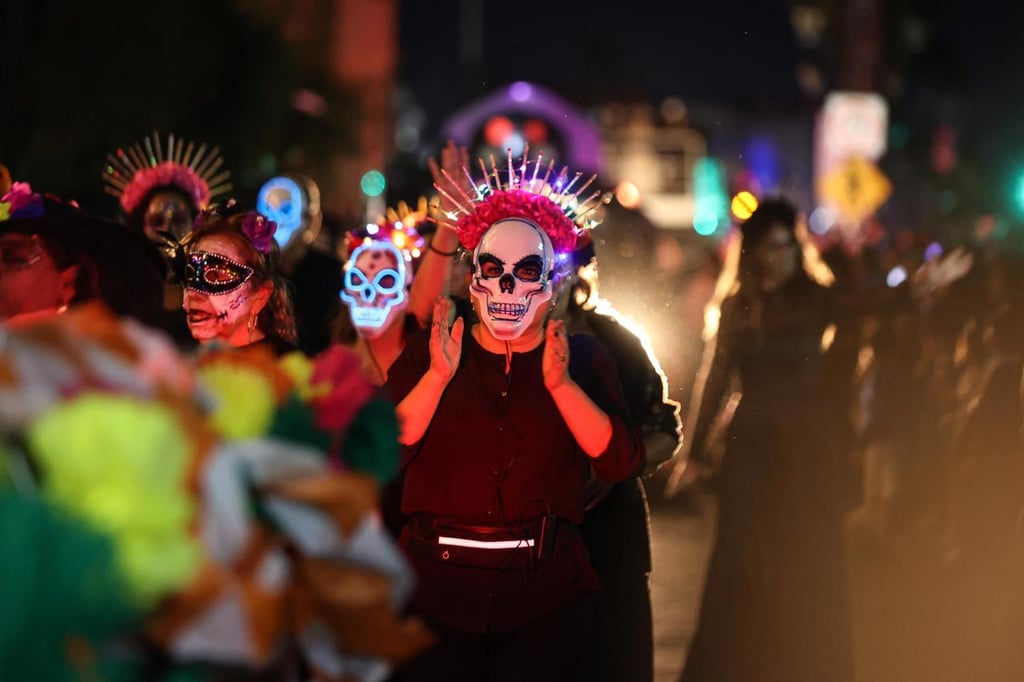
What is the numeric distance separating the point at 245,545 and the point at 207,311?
10.0 ft

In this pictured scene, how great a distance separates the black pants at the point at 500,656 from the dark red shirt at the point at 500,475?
0.14ft

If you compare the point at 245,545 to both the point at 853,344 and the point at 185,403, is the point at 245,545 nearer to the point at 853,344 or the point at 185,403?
the point at 185,403

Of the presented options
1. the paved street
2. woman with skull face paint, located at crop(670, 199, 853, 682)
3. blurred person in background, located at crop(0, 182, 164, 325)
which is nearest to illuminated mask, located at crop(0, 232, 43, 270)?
blurred person in background, located at crop(0, 182, 164, 325)

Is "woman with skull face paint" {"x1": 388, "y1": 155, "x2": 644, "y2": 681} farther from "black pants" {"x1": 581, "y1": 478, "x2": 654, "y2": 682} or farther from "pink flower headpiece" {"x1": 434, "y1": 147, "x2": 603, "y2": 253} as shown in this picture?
"black pants" {"x1": 581, "y1": 478, "x2": 654, "y2": 682}

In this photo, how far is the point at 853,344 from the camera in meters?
10.1

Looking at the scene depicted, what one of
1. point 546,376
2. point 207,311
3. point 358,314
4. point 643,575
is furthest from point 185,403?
point 358,314

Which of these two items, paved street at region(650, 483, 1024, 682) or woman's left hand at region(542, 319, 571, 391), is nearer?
woman's left hand at region(542, 319, 571, 391)

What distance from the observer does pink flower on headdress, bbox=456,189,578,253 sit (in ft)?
17.7

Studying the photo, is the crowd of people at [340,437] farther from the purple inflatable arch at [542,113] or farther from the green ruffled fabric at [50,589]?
the purple inflatable arch at [542,113]

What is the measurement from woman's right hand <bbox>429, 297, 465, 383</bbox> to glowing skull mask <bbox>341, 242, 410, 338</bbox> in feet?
7.30

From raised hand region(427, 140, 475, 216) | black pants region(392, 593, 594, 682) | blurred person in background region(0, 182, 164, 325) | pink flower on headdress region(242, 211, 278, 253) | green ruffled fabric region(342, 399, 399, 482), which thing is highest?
raised hand region(427, 140, 475, 216)

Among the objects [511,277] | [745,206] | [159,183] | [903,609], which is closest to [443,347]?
[511,277]

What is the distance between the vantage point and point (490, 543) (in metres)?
4.95

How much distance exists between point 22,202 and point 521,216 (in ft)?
5.00
